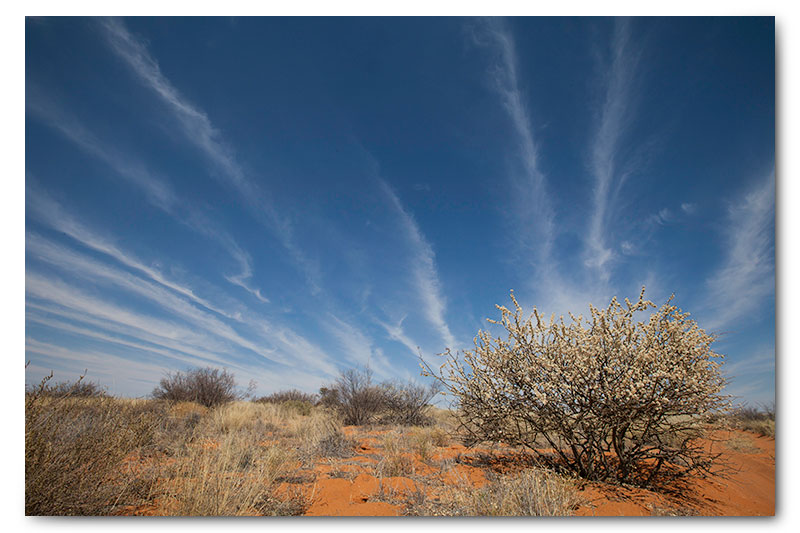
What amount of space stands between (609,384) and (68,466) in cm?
465

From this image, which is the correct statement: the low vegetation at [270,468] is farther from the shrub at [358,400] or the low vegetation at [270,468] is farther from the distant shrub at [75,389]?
the shrub at [358,400]

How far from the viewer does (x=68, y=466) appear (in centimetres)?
303

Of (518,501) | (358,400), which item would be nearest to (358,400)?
(358,400)

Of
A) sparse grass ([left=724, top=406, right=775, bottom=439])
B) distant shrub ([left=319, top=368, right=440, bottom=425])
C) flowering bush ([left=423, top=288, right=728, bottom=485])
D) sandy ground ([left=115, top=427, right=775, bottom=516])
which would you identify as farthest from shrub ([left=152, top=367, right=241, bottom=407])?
sparse grass ([left=724, top=406, right=775, bottom=439])

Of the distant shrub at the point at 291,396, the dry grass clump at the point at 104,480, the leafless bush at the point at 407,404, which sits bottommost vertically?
the distant shrub at the point at 291,396

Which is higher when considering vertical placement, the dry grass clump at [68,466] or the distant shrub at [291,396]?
the dry grass clump at [68,466]

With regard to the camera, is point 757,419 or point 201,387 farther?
point 201,387

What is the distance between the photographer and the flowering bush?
362 centimetres

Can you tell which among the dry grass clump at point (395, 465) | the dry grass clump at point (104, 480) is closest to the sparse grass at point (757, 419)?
the dry grass clump at point (395, 465)

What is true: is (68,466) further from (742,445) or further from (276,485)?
(742,445)

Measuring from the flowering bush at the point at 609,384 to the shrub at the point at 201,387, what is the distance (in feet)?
30.9

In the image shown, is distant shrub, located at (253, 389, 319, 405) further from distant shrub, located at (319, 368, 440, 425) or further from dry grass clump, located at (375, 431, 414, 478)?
dry grass clump, located at (375, 431, 414, 478)

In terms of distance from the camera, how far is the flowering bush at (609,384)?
362 centimetres

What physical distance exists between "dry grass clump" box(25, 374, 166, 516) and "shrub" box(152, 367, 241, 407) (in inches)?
324
